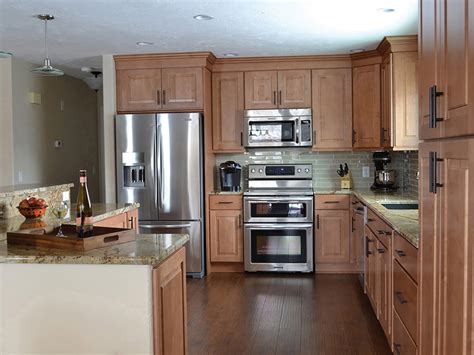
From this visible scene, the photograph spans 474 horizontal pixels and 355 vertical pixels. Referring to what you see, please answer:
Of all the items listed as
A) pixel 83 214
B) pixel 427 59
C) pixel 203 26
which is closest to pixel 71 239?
pixel 83 214

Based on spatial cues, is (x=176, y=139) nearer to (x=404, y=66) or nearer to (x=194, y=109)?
→ (x=194, y=109)

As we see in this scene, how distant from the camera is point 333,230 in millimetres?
5543

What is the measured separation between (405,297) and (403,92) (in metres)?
2.56

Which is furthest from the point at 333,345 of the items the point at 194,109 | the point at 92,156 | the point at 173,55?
the point at 92,156

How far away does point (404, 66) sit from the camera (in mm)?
4852

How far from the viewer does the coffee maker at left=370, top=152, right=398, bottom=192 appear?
559 centimetres

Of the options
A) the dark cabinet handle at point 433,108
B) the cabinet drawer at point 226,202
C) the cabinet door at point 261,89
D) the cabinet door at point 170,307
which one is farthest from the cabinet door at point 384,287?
the cabinet door at point 261,89

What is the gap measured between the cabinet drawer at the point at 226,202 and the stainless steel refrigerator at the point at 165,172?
192 mm

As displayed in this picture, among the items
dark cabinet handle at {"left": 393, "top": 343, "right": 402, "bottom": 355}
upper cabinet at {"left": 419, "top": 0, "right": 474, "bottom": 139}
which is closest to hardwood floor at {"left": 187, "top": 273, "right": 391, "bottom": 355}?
dark cabinet handle at {"left": 393, "top": 343, "right": 402, "bottom": 355}

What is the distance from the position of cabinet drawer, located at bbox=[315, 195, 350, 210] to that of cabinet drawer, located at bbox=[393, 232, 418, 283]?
2.45 metres

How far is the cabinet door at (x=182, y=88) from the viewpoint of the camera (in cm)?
552

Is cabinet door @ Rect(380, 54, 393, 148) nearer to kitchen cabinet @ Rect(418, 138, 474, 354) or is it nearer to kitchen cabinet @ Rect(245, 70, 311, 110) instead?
kitchen cabinet @ Rect(245, 70, 311, 110)

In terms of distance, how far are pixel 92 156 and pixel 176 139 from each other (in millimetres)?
2653

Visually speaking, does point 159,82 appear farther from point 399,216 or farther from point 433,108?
point 433,108
